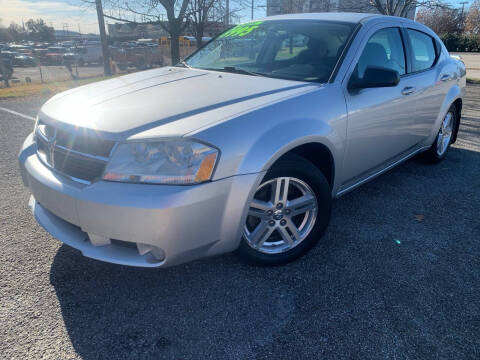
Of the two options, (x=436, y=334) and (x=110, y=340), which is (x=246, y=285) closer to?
(x=110, y=340)

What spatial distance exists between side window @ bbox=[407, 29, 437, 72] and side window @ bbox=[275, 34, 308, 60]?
1281mm

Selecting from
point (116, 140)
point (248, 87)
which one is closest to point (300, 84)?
point (248, 87)

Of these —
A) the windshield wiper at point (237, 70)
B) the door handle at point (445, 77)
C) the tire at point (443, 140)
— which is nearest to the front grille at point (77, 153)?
the windshield wiper at point (237, 70)

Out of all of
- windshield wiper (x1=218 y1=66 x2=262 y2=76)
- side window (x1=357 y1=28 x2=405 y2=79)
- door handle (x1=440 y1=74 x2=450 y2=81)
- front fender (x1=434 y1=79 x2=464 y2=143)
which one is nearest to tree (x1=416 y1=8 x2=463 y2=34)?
front fender (x1=434 y1=79 x2=464 y2=143)

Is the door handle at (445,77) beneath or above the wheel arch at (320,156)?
above

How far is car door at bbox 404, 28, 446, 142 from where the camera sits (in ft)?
12.2

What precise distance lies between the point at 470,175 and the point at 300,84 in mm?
2849

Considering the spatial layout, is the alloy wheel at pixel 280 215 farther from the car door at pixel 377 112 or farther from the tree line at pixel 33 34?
the tree line at pixel 33 34

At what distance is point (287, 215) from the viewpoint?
2.55m

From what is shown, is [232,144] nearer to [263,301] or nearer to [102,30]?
[263,301]

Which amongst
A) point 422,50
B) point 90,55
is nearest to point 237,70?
point 422,50

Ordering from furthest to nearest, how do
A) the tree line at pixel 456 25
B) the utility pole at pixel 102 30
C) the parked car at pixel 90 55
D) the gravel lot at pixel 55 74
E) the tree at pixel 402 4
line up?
1. the tree line at pixel 456 25
2. the parked car at pixel 90 55
3. the gravel lot at pixel 55 74
4. the tree at pixel 402 4
5. the utility pole at pixel 102 30

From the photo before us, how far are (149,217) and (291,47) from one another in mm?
2171

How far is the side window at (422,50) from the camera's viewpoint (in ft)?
12.5
